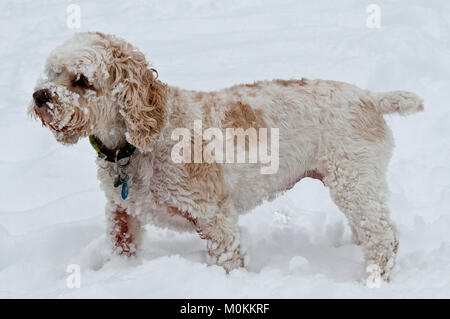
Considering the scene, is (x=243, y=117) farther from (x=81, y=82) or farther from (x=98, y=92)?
(x=81, y=82)

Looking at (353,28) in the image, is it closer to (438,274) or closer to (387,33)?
(387,33)

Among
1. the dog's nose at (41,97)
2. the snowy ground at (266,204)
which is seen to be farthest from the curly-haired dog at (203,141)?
the snowy ground at (266,204)

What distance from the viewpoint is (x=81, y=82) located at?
10.5 feet

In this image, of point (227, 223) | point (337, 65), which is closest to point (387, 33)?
point (337, 65)

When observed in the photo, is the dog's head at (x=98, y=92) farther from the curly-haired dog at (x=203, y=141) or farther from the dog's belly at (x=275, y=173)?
the dog's belly at (x=275, y=173)

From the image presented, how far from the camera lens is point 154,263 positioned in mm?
3402

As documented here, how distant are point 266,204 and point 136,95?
2386 millimetres

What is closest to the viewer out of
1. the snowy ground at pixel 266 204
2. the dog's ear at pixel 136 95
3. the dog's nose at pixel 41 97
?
the dog's nose at pixel 41 97

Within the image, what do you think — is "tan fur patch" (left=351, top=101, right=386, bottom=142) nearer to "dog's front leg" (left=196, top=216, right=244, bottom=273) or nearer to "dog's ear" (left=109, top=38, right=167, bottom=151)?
"dog's front leg" (left=196, top=216, right=244, bottom=273)

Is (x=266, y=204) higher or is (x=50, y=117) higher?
(x=50, y=117)

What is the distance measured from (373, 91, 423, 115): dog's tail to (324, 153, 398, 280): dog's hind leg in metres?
0.44

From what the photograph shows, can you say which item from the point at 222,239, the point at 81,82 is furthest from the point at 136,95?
the point at 222,239

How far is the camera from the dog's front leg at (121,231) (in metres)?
4.01

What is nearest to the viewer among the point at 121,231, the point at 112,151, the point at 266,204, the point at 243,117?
the point at 112,151
